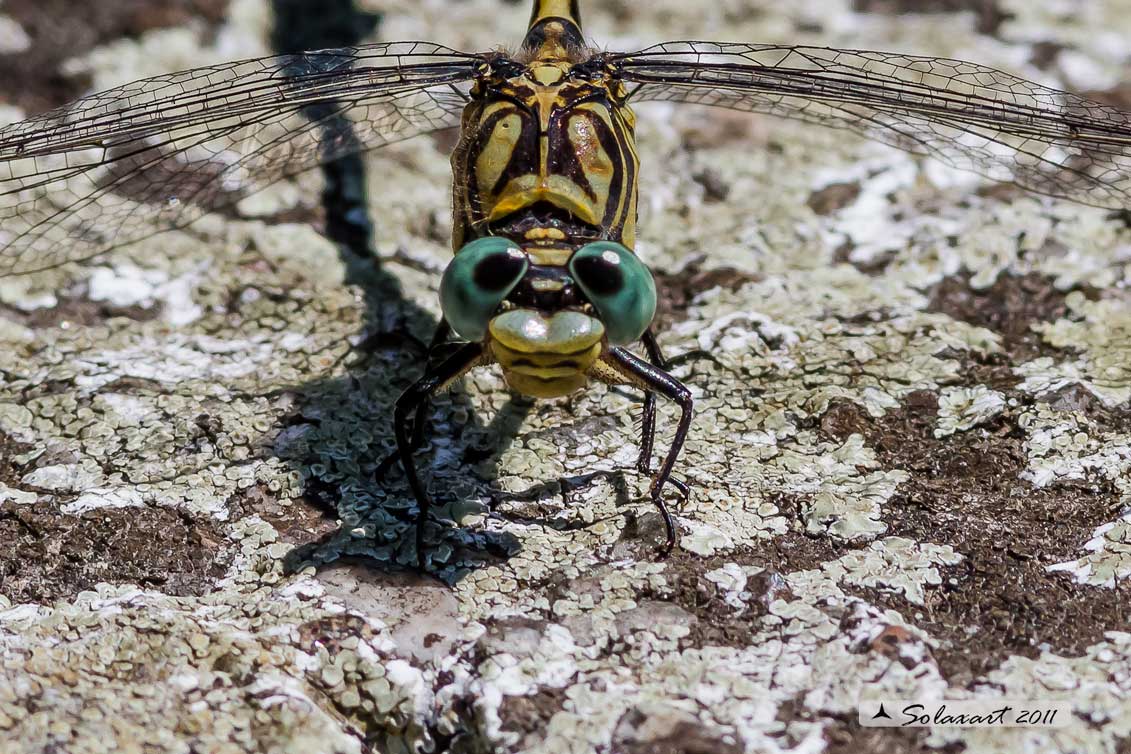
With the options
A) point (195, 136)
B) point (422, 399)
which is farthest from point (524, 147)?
point (195, 136)

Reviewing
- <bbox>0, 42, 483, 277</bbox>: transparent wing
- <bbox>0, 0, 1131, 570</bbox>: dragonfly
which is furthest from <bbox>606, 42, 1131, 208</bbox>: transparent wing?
<bbox>0, 42, 483, 277</bbox>: transparent wing

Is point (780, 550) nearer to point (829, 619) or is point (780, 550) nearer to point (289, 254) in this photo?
point (829, 619)

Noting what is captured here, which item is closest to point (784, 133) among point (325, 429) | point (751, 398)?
point (751, 398)

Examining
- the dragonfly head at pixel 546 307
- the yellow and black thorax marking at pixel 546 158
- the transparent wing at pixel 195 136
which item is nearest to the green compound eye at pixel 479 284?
the dragonfly head at pixel 546 307

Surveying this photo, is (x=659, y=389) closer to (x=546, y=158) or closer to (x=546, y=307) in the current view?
(x=546, y=307)

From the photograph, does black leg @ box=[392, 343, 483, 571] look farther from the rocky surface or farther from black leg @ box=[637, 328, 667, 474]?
black leg @ box=[637, 328, 667, 474]

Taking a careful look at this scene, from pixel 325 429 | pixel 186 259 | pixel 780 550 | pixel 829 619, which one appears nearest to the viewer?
pixel 829 619

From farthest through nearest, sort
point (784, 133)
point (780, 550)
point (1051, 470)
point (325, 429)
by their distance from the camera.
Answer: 1. point (784, 133)
2. point (325, 429)
3. point (1051, 470)
4. point (780, 550)

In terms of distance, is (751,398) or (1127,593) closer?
(1127,593)
